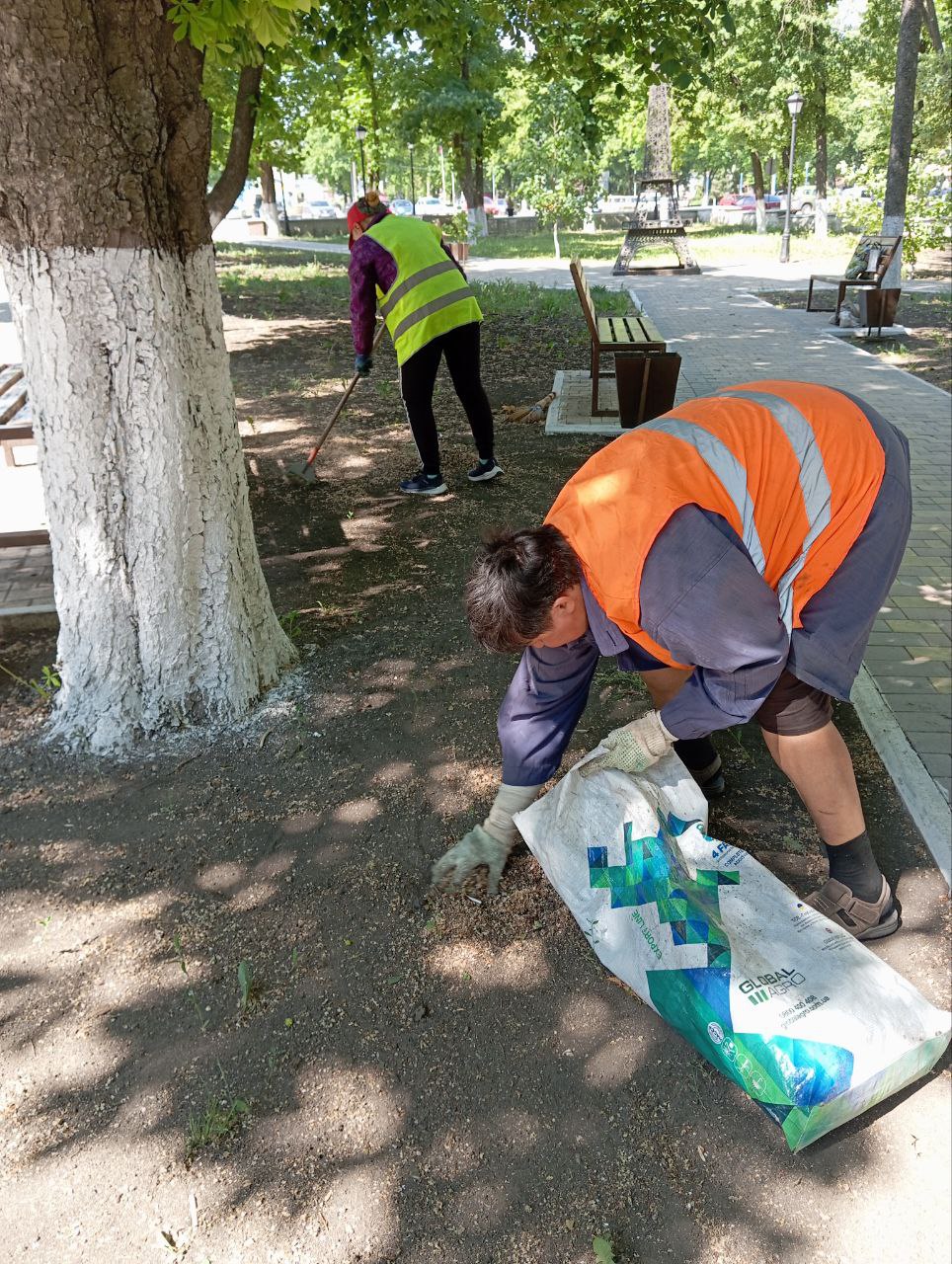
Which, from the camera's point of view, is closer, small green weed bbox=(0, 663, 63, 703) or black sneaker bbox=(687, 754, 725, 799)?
black sneaker bbox=(687, 754, 725, 799)

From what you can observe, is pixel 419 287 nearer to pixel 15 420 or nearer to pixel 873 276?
pixel 15 420

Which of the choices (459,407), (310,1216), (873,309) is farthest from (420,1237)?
(873,309)

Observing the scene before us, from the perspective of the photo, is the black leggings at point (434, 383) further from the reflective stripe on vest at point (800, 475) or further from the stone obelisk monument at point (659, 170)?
the stone obelisk monument at point (659, 170)

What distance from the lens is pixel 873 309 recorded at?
10.0 m

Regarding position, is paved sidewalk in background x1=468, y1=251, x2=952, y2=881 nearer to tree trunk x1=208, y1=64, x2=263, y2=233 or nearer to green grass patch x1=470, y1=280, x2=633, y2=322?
green grass patch x1=470, y1=280, x2=633, y2=322

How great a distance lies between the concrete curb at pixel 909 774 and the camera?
2.68m

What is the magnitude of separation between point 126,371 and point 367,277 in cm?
259

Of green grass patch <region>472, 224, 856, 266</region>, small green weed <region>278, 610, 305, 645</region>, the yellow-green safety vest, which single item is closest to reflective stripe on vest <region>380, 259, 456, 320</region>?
the yellow-green safety vest

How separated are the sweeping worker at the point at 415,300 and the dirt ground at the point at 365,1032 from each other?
2.24m

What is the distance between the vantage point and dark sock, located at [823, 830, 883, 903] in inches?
89.6

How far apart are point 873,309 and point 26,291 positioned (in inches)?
378

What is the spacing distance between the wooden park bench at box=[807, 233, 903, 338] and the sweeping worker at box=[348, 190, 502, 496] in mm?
6707

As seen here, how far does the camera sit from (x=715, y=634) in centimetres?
175

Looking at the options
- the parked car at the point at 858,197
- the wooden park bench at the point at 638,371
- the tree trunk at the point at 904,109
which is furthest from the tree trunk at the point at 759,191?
the wooden park bench at the point at 638,371
